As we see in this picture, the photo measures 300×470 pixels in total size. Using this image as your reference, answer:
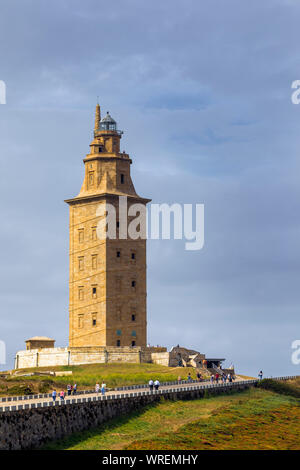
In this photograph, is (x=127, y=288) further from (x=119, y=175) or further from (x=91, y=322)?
(x=119, y=175)

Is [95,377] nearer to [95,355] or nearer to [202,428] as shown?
[95,355]

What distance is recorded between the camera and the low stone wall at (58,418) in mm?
57531

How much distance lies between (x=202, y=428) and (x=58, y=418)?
1010 cm

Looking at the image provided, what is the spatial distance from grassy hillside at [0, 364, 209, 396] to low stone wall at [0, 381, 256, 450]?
15.8m

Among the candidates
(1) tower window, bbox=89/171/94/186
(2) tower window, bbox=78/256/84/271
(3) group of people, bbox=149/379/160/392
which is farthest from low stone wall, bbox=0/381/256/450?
(1) tower window, bbox=89/171/94/186

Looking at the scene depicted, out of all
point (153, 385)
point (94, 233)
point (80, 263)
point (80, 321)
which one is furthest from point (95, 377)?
point (94, 233)

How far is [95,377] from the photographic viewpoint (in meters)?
94.5

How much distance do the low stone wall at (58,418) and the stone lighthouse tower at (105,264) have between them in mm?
35470

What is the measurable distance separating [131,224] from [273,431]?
46098mm

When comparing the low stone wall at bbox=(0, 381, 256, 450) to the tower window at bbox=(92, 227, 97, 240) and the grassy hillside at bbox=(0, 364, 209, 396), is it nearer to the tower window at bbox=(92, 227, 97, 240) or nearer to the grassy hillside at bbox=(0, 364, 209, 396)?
the grassy hillside at bbox=(0, 364, 209, 396)

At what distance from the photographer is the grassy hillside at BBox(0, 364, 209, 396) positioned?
85.5 meters

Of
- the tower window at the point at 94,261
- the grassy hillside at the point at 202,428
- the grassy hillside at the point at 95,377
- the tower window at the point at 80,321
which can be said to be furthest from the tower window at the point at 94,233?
the grassy hillside at the point at 202,428
